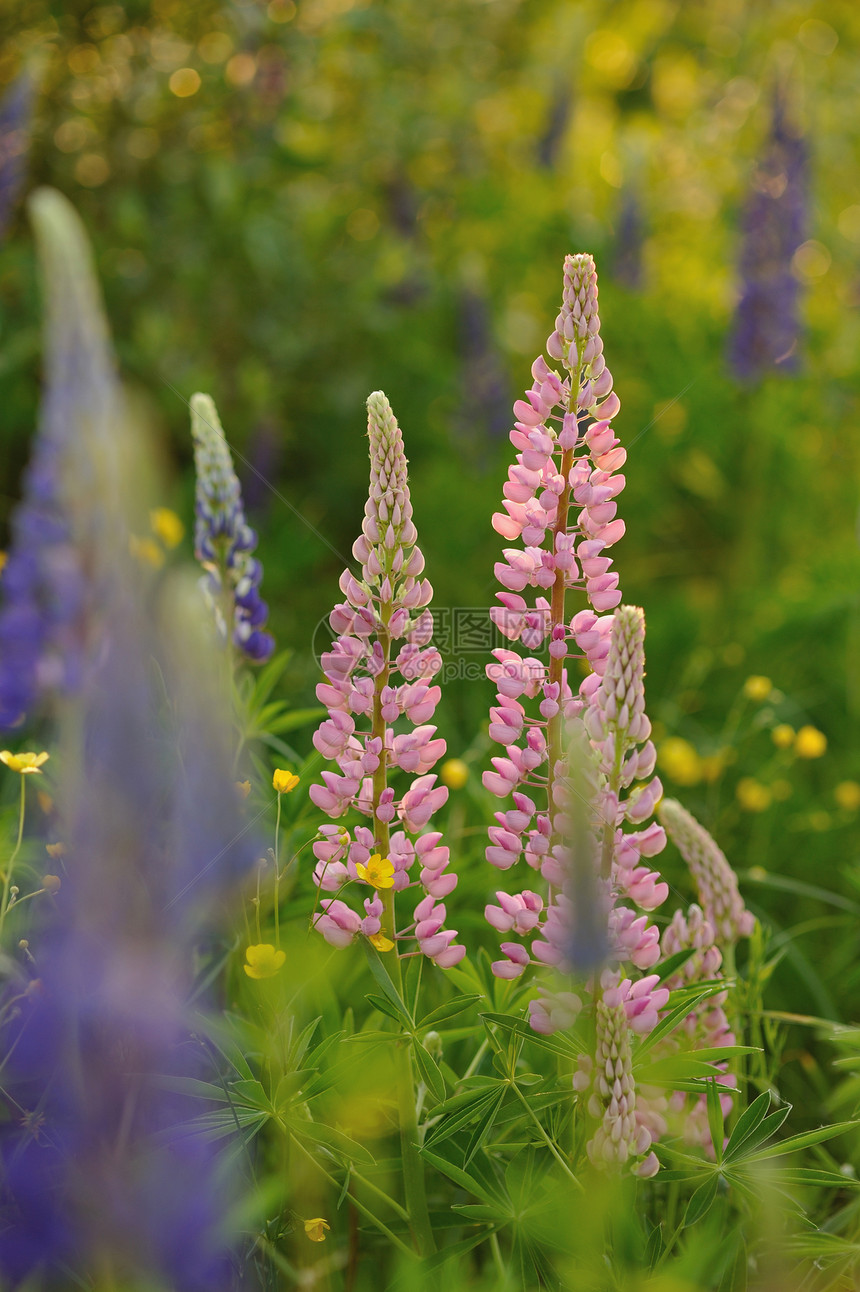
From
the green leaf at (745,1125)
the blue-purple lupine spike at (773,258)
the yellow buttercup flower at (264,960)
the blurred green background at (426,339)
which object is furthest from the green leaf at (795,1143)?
the blue-purple lupine spike at (773,258)

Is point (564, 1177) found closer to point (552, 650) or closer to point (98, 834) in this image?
point (552, 650)

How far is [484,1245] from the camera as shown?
1467mm

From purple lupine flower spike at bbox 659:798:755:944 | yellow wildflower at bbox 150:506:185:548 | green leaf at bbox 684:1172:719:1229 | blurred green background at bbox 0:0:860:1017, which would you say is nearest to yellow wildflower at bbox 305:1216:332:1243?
green leaf at bbox 684:1172:719:1229

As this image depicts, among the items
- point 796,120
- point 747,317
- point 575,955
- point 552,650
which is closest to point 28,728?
point 552,650

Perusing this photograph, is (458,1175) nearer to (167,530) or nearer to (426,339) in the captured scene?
(167,530)

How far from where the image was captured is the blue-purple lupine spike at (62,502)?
154 cm

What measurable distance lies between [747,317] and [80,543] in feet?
9.31

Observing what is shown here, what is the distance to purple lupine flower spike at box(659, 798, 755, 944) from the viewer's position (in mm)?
1434

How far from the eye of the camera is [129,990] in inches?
29.2

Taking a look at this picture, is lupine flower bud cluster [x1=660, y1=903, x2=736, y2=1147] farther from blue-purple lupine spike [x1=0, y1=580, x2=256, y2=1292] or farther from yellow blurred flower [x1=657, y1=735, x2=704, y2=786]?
yellow blurred flower [x1=657, y1=735, x2=704, y2=786]

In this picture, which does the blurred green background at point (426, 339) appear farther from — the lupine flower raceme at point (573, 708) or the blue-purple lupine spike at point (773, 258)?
the lupine flower raceme at point (573, 708)

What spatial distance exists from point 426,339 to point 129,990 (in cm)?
420

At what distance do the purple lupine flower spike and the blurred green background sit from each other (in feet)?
2.95

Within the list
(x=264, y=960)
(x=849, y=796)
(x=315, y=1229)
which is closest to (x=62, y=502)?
(x=264, y=960)
